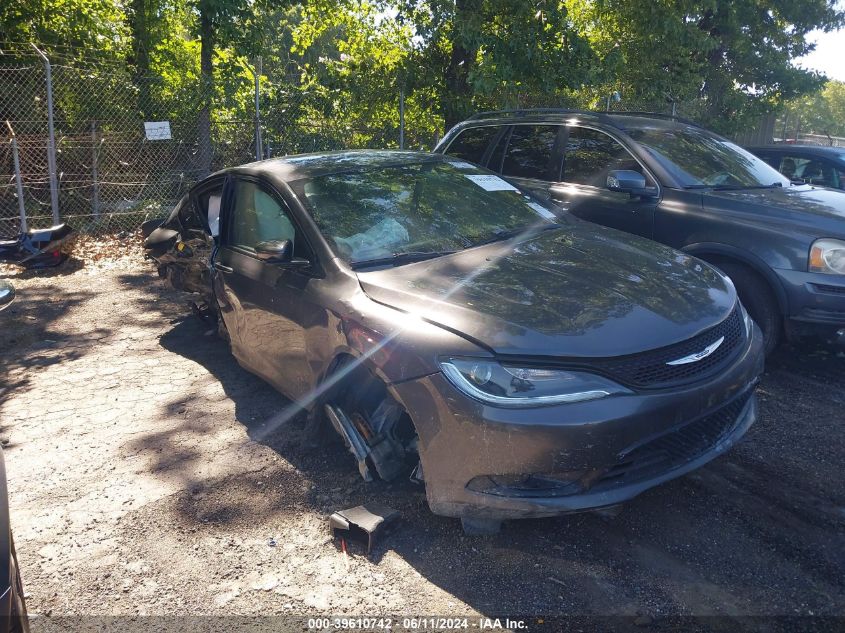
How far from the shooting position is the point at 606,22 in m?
15.1

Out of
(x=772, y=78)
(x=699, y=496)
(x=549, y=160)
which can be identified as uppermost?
(x=772, y=78)

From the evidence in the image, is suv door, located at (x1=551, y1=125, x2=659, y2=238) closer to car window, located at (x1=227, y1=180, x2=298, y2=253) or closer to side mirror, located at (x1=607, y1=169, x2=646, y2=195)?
side mirror, located at (x1=607, y1=169, x2=646, y2=195)

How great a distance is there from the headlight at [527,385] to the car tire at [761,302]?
8.49 feet

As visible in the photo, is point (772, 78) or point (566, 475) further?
point (772, 78)

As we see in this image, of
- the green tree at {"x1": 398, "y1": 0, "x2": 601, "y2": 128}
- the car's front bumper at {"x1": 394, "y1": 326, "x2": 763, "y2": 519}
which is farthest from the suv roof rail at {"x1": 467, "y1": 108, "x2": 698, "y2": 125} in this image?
the green tree at {"x1": 398, "y1": 0, "x2": 601, "y2": 128}

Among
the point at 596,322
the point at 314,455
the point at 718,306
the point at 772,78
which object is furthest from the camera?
Answer: the point at 772,78

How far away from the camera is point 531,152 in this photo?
6.40m

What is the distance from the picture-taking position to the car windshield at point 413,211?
12.4ft

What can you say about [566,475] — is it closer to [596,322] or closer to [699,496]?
[596,322]

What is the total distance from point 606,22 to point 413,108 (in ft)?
19.0

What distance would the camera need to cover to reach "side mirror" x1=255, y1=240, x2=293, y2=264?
3.73 metres

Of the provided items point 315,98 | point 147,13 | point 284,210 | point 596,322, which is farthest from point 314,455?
point 147,13

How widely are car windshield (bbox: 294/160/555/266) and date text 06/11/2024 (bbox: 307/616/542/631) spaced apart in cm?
170

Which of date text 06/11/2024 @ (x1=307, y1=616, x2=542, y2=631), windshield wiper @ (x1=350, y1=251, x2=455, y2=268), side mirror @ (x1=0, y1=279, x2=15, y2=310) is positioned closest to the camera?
→ side mirror @ (x1=0, y1=279, x2=15, y2=310)
